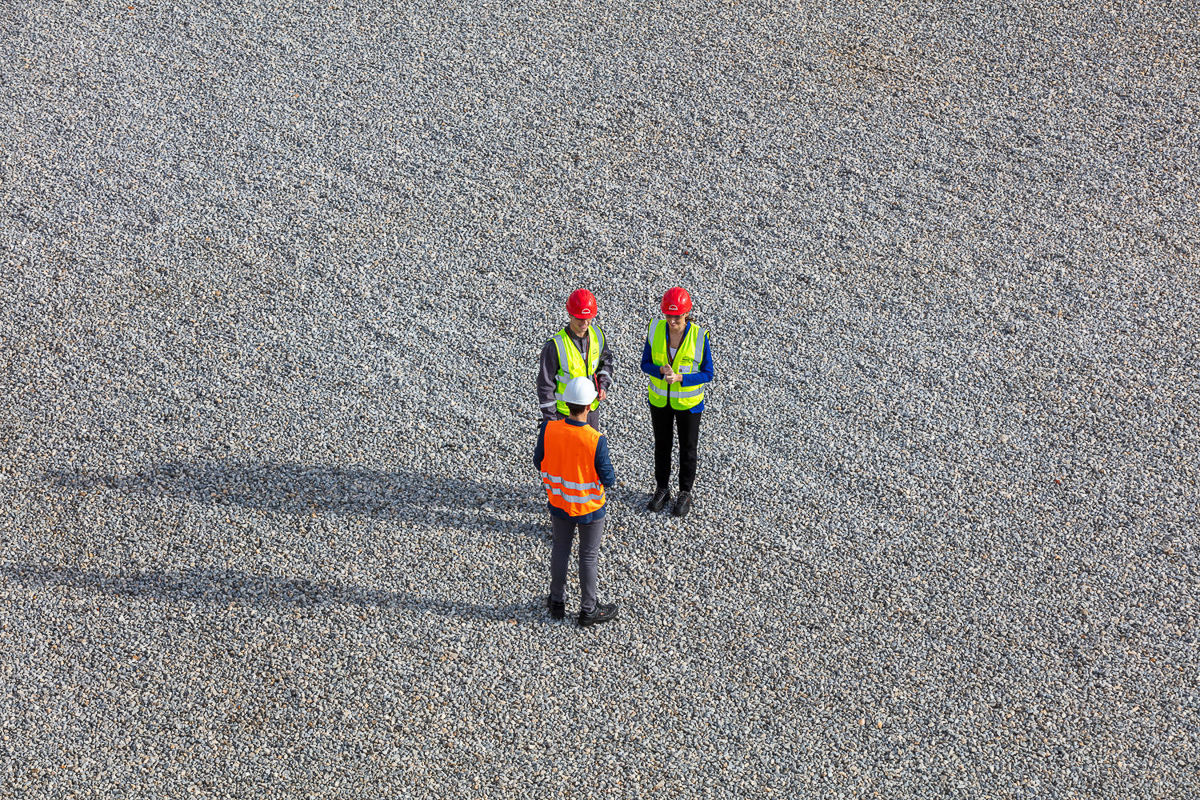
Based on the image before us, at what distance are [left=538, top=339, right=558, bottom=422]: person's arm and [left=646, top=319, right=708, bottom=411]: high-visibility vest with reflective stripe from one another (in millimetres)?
699

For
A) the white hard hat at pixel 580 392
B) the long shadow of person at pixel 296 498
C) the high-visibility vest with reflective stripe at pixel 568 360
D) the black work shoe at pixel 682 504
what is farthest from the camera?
the black work shoe at pixel 682 504

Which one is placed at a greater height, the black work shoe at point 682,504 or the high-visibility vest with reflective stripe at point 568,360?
the high-visibility vest with reflective stripe at point 568,360

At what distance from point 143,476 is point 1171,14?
13155mm

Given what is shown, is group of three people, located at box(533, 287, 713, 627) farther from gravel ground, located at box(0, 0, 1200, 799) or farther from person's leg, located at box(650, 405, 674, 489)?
gravel ground, located at box(0, 0, 1200, 799)

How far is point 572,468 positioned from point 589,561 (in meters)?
0.84

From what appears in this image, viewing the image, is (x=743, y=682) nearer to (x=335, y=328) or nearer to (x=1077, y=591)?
(x=1077, y=591)

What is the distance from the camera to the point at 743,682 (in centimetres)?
652

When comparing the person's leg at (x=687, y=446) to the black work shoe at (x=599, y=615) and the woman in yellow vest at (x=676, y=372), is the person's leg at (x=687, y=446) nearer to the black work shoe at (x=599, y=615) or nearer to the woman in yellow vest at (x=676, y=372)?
the woman in yellow vest at (x=676, y=372)

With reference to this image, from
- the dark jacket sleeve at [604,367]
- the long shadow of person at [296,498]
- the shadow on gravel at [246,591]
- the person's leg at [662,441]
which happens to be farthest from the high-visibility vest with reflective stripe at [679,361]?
the shadow on gravel at [246,591]

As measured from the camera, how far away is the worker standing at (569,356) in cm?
654

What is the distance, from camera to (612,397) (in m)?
8.47

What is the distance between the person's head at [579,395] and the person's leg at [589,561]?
793 millimetres

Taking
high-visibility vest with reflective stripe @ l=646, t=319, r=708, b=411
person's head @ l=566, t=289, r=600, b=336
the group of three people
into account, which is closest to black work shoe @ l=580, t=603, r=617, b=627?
the group of three people

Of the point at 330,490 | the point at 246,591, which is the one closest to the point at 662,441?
the point at 330,490
